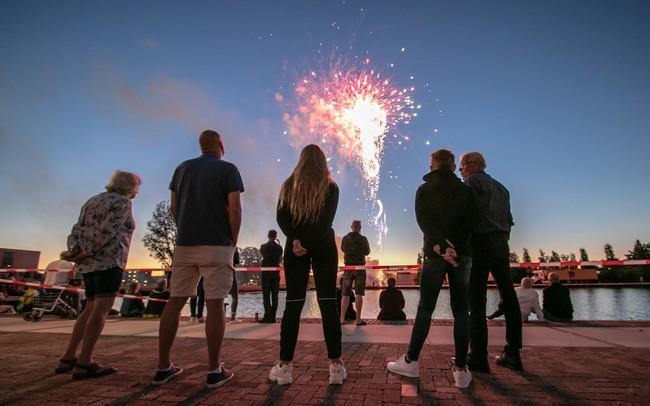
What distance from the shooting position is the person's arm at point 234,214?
306cm

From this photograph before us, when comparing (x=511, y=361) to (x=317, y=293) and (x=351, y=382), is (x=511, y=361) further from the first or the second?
(x=317, y=293)

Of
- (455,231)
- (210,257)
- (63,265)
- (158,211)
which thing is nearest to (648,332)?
(455,231)

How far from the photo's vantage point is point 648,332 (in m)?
5.39

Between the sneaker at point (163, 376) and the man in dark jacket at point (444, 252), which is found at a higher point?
the man in dark jacket at point (444, 252)

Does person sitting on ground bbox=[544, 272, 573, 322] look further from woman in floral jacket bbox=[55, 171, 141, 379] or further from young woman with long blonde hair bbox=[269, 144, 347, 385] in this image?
woman in floral jacket bbox=[55, 171, 141, 379]

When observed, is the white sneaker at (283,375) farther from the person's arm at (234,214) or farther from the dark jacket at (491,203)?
the dark jacket at (491,203)

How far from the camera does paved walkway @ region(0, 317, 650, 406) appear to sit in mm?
2439

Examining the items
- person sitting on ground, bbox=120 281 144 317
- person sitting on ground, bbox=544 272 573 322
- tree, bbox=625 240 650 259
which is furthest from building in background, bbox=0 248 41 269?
tree, bbox=625 240 650 259

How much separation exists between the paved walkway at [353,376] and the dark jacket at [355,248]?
7.20 feet

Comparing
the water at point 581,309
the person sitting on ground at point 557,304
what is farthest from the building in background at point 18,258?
the person sitting on ground at point 557,304

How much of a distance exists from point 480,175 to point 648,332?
4512 millimetres

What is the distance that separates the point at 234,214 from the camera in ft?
10.0

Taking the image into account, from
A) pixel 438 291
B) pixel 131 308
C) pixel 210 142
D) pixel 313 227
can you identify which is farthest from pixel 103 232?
pixel 131 308

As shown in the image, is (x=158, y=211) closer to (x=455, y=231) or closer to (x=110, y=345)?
(x=110, y=345)
